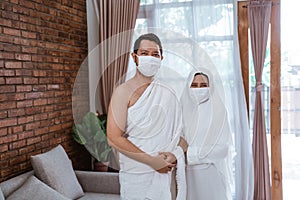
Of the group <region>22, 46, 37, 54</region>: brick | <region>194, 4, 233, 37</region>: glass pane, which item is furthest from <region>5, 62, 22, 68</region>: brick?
<region>194, 4, 233, 37</region>: glass pane

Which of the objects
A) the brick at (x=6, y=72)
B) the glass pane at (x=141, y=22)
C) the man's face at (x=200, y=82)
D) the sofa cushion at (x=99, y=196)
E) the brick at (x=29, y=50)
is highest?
the glass pane at (x=141, y=22)

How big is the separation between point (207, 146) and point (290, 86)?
221 centimetres

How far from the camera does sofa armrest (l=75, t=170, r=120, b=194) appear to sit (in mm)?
2902

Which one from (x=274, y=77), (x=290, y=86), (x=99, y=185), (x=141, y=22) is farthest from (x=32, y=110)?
(x=290, y=86)

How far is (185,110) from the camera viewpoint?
3.77ft

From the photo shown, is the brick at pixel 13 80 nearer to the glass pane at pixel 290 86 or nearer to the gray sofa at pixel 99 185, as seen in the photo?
the gray sofa at pixel 99 185

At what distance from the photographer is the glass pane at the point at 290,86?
3.14m

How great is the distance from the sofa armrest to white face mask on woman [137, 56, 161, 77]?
1947mm

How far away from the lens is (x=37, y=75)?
9.34 feet

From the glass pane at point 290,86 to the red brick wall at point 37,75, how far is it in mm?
1815

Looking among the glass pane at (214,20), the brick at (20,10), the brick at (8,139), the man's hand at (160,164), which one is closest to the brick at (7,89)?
the brick at (8,139)

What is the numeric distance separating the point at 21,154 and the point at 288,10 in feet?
8.06

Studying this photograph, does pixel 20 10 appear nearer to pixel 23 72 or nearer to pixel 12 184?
pixel 23 72

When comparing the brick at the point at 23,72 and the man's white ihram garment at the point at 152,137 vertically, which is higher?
the brick at the point at 23,72
